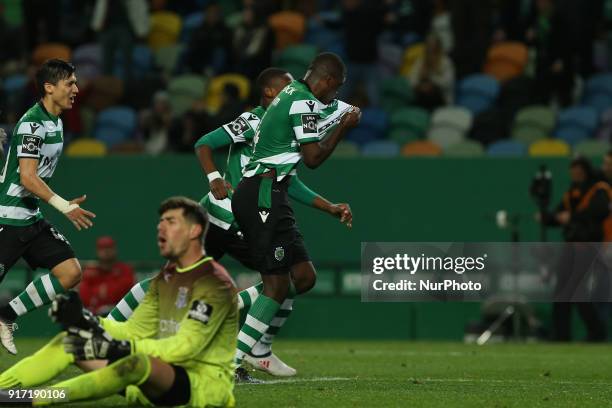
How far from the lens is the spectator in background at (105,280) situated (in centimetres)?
1780

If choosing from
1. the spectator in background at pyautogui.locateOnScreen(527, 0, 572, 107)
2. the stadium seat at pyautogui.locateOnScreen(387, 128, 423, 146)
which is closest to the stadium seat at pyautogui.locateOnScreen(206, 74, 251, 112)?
the stadium seat at pyautogui.locateOnScreen(387, 128, 423, 146)

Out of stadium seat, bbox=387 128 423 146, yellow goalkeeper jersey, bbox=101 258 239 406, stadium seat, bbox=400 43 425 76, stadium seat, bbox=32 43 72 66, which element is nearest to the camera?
yellow goalkeeper jersey, bbox=101 258 239 406

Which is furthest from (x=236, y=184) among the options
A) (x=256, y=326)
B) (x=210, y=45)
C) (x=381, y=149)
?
(x=210, y=45)

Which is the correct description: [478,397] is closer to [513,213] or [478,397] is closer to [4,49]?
[513,213]

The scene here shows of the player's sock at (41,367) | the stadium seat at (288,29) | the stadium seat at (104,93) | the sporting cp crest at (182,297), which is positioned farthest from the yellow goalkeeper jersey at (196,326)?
the stadium seat at (288,29)

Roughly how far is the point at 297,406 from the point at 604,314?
10684 millimetres

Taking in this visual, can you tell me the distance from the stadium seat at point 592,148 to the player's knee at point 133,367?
1204 cm

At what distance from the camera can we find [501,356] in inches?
581

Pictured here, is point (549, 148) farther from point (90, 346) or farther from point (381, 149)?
point (90, 346)

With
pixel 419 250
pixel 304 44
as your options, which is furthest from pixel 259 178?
pixel 304 44

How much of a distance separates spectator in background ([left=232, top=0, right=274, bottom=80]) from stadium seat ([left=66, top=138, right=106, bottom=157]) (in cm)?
253

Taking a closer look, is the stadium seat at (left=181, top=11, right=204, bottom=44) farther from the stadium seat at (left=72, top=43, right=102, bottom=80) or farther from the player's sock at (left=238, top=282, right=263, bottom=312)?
the player's sock at (left=238, top=282, right=263, bottom=312)

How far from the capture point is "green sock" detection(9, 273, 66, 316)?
11141mm

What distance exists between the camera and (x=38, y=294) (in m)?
11.2
